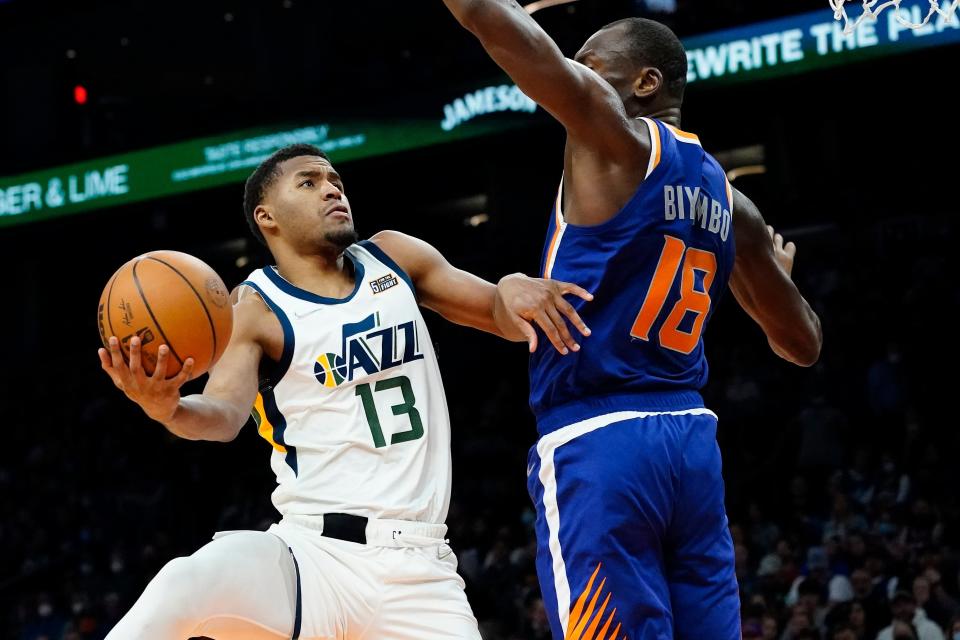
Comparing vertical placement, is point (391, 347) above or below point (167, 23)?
below

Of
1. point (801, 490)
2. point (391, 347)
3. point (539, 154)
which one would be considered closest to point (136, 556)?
point (539, 154)

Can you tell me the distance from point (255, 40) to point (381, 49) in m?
2.08

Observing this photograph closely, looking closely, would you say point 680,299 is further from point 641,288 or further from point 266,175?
point 266,175

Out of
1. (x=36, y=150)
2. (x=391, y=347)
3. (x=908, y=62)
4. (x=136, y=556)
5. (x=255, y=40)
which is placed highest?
(x=255, y=40)

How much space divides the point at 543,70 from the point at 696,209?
0.63 meters

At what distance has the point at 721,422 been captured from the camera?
12086 mm

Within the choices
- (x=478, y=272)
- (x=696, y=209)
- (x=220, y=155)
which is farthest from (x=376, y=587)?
(x=220, y=155)

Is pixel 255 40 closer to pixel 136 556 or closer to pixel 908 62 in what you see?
pixel 136 556

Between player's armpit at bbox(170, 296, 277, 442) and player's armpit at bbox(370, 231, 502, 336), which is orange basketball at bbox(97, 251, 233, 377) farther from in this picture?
player's armpit at bbox(370, 231, 502, 336)

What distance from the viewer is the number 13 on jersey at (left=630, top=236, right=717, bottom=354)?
11.3 ft

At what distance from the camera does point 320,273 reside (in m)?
4.52

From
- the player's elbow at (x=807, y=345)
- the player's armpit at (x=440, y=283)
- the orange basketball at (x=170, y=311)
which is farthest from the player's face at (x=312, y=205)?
the player's elbow at (x=807, y=345)

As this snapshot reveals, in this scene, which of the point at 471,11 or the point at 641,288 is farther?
the point at 641,288

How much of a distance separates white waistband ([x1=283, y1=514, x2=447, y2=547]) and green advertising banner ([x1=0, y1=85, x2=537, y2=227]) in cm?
1027
